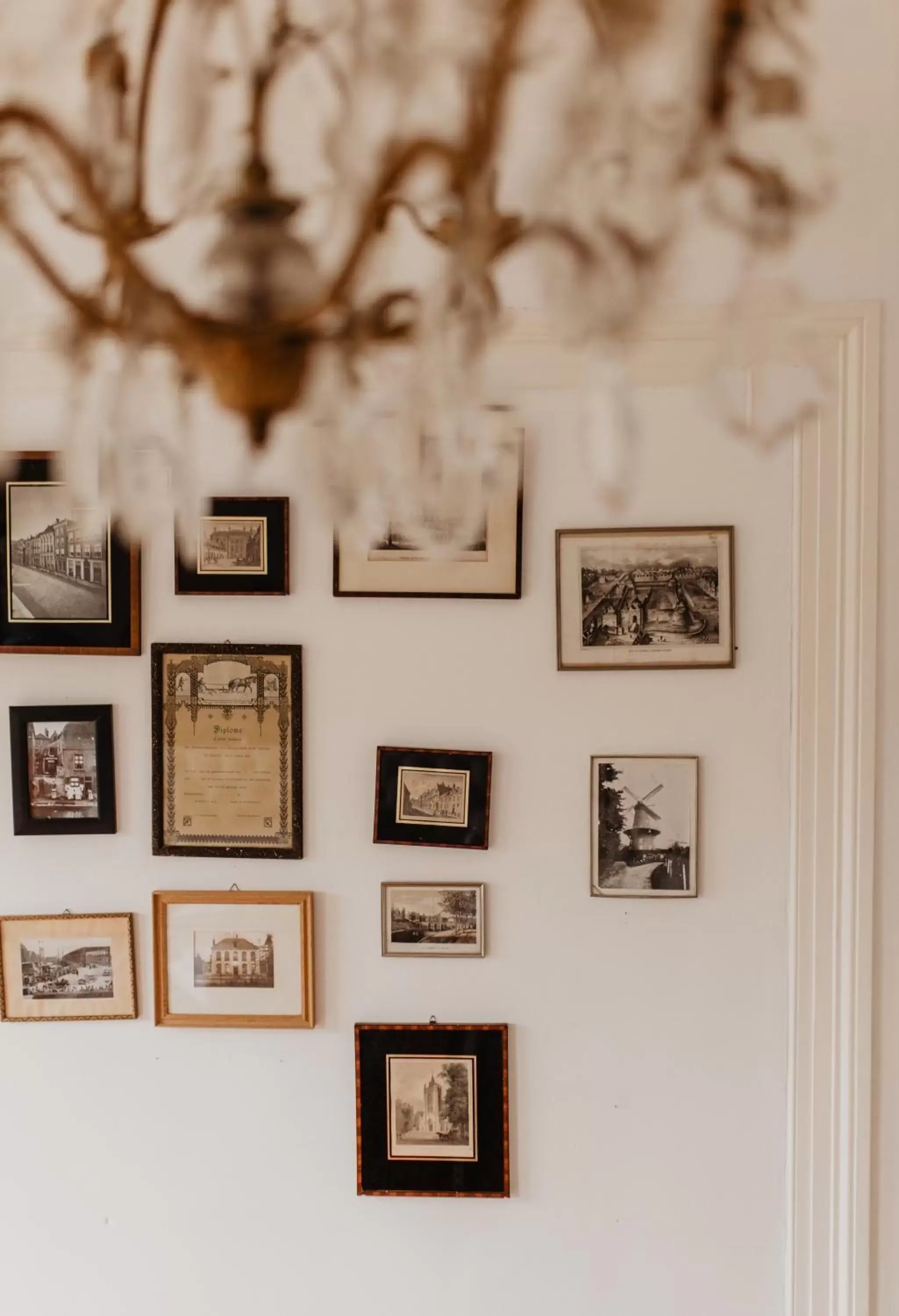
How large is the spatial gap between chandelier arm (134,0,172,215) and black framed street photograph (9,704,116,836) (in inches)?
46.8

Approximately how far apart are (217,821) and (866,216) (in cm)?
139

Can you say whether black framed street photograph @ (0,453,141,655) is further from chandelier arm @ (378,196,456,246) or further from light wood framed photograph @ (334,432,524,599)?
chandelier arm @ (378,196,456,246)

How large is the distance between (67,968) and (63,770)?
0.33 metres

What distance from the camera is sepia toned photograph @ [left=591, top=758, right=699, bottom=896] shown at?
1632 mm

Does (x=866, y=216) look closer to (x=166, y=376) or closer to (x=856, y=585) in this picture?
(x=856, y=585)

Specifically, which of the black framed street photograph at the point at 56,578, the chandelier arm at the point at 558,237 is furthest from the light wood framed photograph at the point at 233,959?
the chandelier arm at the point at 558,237

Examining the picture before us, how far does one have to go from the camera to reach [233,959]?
1694 mm

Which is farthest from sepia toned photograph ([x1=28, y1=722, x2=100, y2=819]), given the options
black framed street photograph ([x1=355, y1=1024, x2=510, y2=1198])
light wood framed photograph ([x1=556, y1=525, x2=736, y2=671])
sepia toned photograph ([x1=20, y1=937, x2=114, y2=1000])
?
light wood framed photograph ([x1=556, y1=525, x2=736, y2=671])

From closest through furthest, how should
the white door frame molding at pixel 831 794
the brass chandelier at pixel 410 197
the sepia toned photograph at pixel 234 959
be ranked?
the brass chandelier at pixel 410 197 → the white door frame molding at pixel 831 794 → the sepia toned photograph at pixel 234 959

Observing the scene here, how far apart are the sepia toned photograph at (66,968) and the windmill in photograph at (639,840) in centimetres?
83

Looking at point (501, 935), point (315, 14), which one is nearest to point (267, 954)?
point (501, 935)

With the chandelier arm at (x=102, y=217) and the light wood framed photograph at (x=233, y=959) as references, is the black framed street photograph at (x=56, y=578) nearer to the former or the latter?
the light wood framed photograph at (x=233, y=959)

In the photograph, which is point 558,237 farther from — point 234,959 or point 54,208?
point 234,959

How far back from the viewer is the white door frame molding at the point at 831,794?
1576 mm
